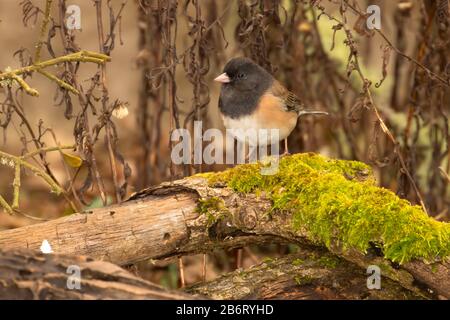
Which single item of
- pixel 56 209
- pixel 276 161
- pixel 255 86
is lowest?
pixel 56 209

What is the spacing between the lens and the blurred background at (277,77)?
3.10 meters

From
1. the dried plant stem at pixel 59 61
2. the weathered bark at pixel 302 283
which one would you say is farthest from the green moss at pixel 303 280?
the dried plant stem at pixel 59 61

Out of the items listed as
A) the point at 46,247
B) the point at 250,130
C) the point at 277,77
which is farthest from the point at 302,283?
the point at 277,77

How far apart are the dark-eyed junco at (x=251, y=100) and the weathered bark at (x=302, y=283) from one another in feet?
2.38

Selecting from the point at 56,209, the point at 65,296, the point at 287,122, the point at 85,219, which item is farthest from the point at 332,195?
the point at 56,209

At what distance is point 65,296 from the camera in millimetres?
2049

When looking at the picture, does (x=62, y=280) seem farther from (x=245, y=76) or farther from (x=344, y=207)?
(x=245, y=76)

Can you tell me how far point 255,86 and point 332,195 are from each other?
77 centimetres

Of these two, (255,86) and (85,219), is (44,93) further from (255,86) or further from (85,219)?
(85,219)

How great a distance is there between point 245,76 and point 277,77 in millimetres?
880

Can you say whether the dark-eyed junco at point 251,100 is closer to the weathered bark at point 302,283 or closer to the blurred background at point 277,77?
the blurred background at point 277,77

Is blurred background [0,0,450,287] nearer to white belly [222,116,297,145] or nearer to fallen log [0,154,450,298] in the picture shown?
white belly [222,116,297,145]

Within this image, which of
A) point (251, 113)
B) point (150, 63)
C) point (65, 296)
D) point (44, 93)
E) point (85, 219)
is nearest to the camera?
point (65, 296)

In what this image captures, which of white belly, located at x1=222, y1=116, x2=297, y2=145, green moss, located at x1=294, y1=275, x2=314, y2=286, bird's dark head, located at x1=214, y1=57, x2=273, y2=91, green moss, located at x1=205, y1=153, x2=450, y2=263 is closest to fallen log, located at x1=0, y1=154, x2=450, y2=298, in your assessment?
green moss, located at x1=205, y1=153, x2=450, y2=263
